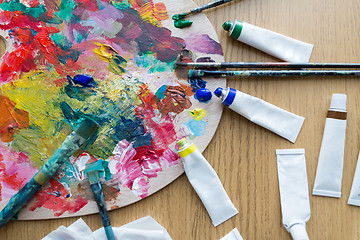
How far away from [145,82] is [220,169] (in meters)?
0.31

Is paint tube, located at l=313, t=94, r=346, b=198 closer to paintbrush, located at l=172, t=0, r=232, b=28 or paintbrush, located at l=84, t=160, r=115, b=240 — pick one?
paintbrush, located at l=172, t=0, r=232, b=28

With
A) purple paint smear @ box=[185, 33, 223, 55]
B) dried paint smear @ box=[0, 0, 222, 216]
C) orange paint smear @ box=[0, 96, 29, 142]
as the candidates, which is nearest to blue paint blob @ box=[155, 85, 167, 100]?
dried paint smear @ box=[0, 0, 222, 216]

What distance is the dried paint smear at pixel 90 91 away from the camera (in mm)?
794

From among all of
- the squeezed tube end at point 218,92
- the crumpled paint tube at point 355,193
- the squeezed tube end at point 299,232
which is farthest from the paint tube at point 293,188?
the squeezed tube end at point 218,92

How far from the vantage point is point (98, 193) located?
772 mm

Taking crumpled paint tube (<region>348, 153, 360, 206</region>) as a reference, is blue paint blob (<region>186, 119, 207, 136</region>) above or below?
above

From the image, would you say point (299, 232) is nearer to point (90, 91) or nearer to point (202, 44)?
point (202, 44)

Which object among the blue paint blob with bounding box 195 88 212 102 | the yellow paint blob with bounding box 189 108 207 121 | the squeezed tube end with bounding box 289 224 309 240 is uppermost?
the blue paint blob with bounding box 195 88 212 102

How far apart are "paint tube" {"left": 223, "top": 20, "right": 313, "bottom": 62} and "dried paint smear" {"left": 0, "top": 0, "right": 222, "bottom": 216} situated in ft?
0.24

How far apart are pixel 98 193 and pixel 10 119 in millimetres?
305

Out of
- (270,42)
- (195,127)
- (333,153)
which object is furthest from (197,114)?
(333,153)

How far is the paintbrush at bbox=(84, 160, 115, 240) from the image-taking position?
0.77 meters

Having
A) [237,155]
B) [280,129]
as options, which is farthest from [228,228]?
[280,129]

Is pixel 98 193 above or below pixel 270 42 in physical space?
below
